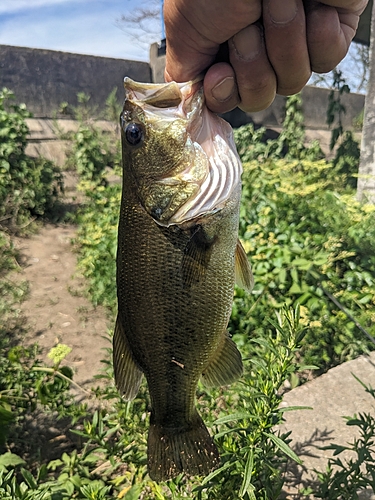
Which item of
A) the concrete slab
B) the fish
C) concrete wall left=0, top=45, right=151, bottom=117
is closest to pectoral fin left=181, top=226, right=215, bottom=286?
the fish

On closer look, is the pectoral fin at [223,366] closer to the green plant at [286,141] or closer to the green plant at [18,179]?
the green plant at [18,179]

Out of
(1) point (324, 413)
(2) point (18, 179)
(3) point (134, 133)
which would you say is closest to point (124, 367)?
(3) point (134, 133)

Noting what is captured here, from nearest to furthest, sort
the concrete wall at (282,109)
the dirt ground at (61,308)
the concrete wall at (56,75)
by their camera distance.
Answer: the dirt ground at (61,308) → the concrete wall at (56,75) → the concrete wall at (282,109)

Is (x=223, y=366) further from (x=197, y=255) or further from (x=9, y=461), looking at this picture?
(x=9, y=461)

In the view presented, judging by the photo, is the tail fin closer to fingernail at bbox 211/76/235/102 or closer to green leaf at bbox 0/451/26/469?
green leaf at bbox 0/451/26/469

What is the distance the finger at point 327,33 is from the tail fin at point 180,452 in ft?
4.45

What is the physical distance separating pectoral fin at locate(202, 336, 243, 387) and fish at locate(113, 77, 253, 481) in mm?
63

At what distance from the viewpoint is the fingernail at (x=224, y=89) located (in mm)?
1357

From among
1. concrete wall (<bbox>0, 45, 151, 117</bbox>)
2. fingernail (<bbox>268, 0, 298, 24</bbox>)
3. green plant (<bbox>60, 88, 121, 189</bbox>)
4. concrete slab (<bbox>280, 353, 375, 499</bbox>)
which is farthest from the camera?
concrete wall (<bbox>0, 45, 151, 117</bbox>)

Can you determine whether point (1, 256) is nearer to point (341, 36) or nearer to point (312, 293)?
point (312, 293)

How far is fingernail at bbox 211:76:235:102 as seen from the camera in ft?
4.45

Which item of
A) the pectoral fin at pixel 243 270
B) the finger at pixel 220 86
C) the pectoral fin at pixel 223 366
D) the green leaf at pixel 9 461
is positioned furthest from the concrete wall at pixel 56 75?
the pectoral fin at pixel 223 366

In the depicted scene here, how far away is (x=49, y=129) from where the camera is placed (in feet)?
28.3

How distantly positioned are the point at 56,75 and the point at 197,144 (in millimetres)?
8489
